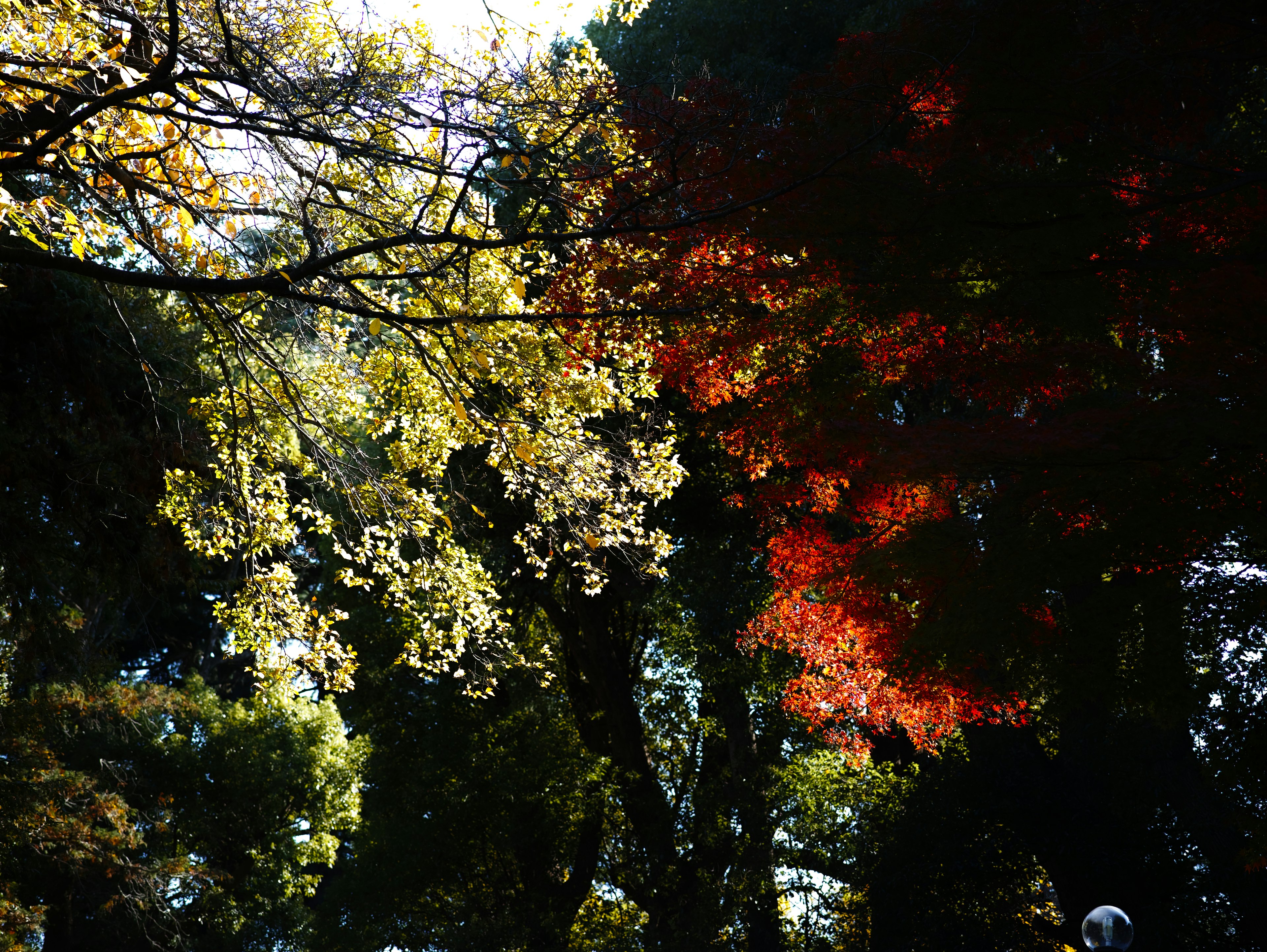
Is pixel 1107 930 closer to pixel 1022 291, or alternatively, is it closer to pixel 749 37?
pixel 1022 291

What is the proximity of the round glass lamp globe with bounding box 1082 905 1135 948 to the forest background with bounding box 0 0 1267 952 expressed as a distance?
0.92 m

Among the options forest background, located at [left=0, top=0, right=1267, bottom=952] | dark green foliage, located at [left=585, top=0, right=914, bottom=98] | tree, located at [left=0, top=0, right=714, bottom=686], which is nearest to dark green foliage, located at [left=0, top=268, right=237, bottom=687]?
forest background, located at [left=0, top=0, right=1267, bottom=952]

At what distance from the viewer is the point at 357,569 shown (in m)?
15.5

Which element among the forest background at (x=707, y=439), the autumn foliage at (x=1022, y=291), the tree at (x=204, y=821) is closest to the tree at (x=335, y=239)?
the forest background at (x=707, y=439)

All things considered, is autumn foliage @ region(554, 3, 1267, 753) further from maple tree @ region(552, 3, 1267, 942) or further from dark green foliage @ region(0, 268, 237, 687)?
dark green foliage @ region(0, 268, 237, 687)

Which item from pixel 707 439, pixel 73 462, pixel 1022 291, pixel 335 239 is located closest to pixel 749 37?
pixel 707 439

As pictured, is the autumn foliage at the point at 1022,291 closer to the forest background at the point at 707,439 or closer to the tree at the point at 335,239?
the forest background at the point at 707,439

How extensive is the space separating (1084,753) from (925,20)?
6.53 metres

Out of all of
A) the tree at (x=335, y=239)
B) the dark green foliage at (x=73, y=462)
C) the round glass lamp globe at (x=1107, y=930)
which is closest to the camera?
the tree at (x=335, y=239)

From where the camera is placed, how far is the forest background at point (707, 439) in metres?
5.04

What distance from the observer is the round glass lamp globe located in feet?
19.1

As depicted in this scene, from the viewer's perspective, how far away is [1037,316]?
20.6 ft

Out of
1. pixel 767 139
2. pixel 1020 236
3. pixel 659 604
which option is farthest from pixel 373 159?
pixel 659 604

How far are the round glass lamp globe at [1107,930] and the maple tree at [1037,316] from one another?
89cm
